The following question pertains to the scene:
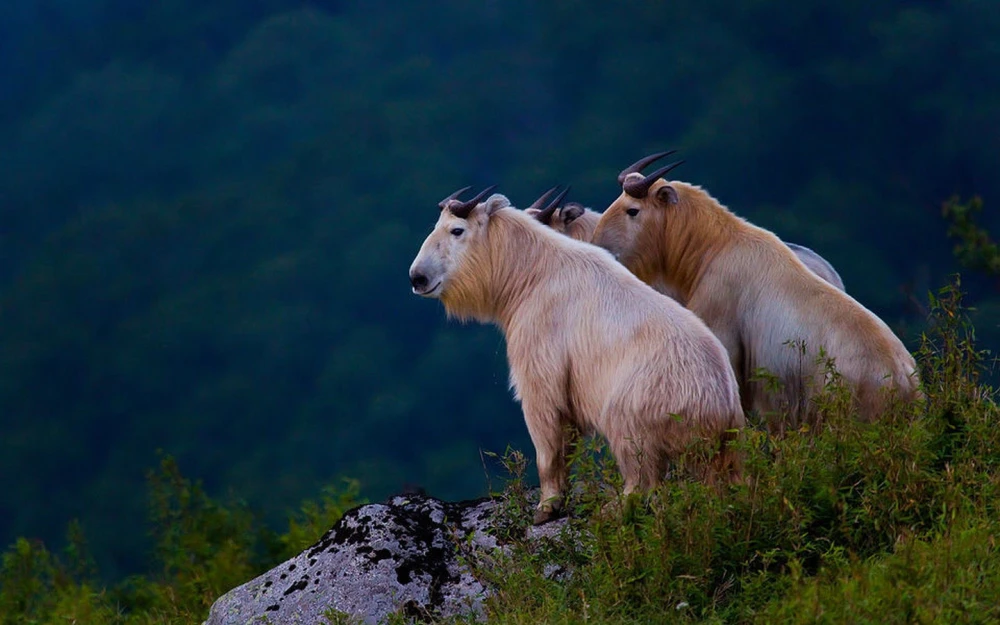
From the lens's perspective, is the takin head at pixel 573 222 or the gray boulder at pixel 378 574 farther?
the takin head at pixel 573 222

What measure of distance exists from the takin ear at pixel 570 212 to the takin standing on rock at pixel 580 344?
123cm

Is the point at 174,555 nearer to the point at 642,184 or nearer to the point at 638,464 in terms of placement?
the point at 642,184

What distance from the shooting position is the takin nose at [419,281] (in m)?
6.23

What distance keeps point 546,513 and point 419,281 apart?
1.40 metres

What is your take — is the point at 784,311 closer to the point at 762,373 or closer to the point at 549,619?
the point at 762,373

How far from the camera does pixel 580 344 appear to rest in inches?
225

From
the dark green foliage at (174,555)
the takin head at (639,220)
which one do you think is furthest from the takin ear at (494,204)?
the dark green foliage at (174,555)

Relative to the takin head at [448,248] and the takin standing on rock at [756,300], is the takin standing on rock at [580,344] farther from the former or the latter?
the takin standing on rock at [756,300]

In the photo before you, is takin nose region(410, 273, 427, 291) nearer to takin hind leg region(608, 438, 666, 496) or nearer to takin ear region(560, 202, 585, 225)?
takin hind leg region(608, 438, 666, 496)

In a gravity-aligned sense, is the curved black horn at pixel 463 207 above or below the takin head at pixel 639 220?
above

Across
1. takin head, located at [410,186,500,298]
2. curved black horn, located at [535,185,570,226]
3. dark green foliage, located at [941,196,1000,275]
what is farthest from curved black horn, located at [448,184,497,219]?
dark green foliage, located at [941,196,1000,275]

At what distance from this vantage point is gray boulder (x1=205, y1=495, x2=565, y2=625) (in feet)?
17.3

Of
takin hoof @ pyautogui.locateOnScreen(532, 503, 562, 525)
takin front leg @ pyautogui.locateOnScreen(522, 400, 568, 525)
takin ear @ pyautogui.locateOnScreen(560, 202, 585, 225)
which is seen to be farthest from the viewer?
takin ear @ pyautogui.locateOnScreen(560, 202, 585, 225)

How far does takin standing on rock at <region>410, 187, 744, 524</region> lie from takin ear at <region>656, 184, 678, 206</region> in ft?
3.05
